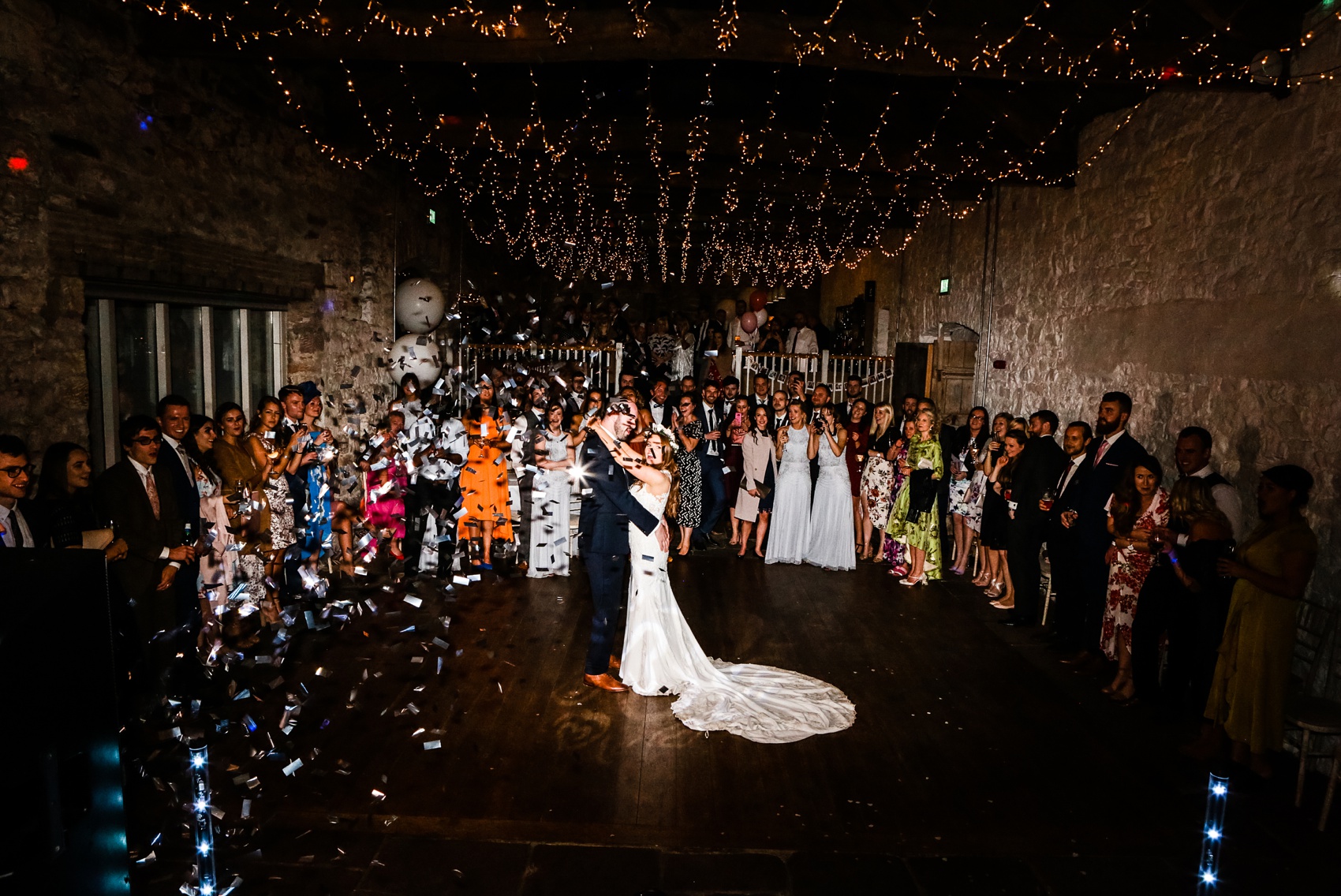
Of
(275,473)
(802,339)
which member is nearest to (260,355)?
(275,473)

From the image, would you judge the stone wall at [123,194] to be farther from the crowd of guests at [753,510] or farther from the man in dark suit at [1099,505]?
the man in dark suit at [1099,505]

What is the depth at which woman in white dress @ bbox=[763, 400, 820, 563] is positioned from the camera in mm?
7020

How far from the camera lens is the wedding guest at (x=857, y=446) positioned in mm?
7297

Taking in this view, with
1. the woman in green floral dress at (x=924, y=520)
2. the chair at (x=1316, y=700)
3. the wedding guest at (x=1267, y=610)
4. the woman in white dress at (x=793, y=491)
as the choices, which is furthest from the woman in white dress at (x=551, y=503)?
the chair at (x=1316, y=700)

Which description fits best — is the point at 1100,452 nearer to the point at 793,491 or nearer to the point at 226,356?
the point at 793,491

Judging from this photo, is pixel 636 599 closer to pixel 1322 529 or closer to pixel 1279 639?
pixel 1279 639

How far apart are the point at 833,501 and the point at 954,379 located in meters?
3.95

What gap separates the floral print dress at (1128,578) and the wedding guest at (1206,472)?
0.24 m

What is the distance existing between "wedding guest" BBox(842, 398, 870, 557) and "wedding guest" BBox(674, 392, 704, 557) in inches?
52.9

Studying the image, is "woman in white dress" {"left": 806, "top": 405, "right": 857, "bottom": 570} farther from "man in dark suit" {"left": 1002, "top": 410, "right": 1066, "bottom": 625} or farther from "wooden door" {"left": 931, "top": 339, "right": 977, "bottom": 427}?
"wooden door" {"left": 931, "top": 339, "right": 977, "bottom": 427}

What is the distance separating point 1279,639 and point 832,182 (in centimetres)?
712

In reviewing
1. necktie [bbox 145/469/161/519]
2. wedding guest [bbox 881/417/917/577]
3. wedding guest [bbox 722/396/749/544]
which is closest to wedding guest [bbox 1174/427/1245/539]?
wedding guest [bbox 881/417/917/577]

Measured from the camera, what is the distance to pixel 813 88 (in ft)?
31.1

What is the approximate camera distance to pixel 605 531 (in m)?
4.38
